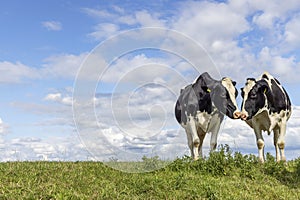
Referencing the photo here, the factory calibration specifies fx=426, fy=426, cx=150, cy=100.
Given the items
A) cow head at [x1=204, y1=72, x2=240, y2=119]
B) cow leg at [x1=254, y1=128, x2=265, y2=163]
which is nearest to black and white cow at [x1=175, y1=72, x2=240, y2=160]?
cow head at [x1=204, y1=72, x2=240, y2=119]

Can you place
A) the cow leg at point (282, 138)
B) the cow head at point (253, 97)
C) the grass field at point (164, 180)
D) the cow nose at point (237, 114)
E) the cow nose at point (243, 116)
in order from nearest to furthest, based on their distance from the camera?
1. the grass field at point (164, 180)
2. the cow nose at point (237, 114)
3. the cow nose at point (243, 116)
4. the cow head at point (253, 97)
5. the cow leg at point (282, 138)

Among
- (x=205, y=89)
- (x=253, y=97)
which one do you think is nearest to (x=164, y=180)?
(x=205, y=89)

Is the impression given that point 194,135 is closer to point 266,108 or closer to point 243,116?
point 243,116

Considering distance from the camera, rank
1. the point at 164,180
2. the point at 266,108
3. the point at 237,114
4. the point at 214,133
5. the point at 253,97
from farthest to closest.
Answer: the point at 266,108, the point at 253,97, the point at 214,133, the point at 237,114, the point at 164,180

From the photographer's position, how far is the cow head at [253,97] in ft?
40.8

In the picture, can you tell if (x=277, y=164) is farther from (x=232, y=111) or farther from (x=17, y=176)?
(x=17, y=176)

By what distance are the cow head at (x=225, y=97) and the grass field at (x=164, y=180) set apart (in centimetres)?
132

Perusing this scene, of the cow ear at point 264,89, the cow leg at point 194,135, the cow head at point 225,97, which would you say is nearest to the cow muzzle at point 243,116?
the cow head at point 225,97

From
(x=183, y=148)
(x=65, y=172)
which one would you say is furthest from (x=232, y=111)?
(x=65, y=172)

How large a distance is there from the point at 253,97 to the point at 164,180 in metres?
4.97

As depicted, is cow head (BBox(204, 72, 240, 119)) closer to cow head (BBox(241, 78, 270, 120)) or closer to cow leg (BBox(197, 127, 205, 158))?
cow head (BBox(241, 78, 270, 120))

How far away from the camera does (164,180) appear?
8.74 metres

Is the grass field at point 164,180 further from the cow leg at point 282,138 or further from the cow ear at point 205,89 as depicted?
the cow ear at point 205,89

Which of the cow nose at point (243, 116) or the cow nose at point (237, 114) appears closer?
the cow nose at point (237, 114)
